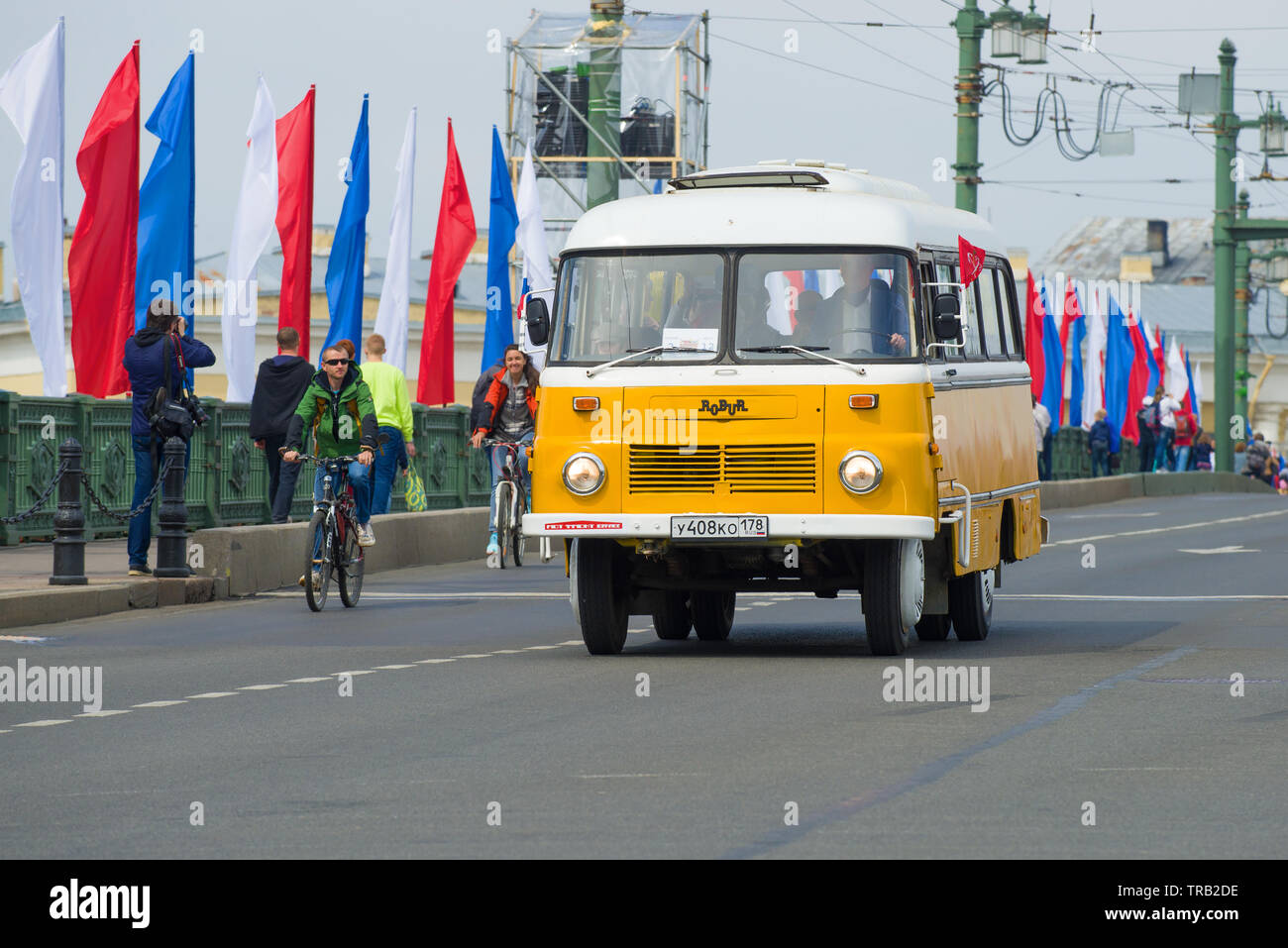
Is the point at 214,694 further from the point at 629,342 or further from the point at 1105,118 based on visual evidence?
the point at 1105,118

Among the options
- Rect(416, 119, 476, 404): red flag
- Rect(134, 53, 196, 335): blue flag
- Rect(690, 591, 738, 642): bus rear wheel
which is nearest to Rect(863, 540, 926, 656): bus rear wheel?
Rect(690, 591, 738, 642): bus rear wheel

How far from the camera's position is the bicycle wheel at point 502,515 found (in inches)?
914

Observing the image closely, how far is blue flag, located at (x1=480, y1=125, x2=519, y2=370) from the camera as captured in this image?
3428cm

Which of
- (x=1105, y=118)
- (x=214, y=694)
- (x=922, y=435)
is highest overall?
(x=1105, y=118)

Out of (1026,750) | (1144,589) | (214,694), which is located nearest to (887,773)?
(1026,750)

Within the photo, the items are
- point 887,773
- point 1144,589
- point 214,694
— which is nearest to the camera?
point 887,773

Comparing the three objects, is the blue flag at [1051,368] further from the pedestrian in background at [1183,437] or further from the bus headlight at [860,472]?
the bus headlight at [860,472]

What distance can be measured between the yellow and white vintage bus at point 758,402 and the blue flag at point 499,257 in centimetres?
1942

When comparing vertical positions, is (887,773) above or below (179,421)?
below

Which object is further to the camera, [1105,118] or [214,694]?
[1105,118]

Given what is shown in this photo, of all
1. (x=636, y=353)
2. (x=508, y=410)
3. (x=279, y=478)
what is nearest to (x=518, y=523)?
(x=508, y=410)

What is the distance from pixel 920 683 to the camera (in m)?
12.6

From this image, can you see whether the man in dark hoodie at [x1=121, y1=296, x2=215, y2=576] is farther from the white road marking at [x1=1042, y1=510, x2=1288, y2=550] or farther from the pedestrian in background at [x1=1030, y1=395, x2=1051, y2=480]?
the pedestrian in background at [x1=1030, y1=395, x2=1051, y2=480]
